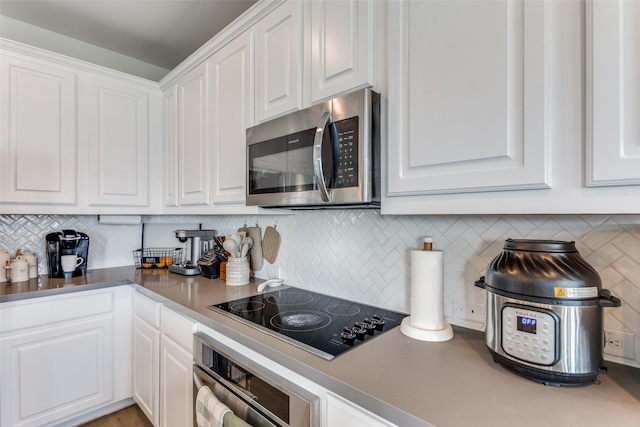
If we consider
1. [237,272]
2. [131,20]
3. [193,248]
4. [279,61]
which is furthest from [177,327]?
[131,20]

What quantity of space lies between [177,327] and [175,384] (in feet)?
0.95

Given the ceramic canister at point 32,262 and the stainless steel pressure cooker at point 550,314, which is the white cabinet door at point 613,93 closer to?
the stainless steel pressure cooker at point 550,314

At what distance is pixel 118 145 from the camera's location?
2271 millimetres

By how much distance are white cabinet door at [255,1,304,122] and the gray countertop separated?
959 millimetres

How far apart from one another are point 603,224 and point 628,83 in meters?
0.44

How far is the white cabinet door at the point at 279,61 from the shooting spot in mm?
1304

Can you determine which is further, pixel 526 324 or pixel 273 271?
pixel 273 271

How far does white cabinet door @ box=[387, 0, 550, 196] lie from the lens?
720mm

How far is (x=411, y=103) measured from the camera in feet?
3.07

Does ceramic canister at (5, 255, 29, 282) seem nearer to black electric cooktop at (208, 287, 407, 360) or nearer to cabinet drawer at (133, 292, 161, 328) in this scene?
cabinet drawer at (133, 292, 161, 328)

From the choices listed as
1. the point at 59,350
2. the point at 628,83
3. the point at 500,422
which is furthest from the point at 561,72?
the point at 59,350

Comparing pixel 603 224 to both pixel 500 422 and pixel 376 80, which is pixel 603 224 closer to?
pixel 500 422

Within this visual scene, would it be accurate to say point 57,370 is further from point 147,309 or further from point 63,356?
point 147,309

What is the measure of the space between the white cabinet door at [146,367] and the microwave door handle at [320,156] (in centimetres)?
133
